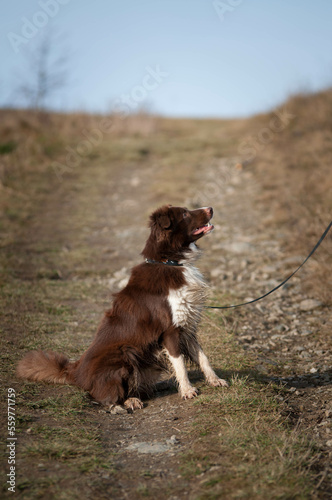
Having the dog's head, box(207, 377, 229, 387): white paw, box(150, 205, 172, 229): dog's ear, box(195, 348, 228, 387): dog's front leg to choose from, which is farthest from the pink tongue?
box(207, 377, 229, 387): white paw

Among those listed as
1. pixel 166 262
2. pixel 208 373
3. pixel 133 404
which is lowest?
pixel 133 404

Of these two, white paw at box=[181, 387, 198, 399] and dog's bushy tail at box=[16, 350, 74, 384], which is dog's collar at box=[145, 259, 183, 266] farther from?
dog's bushy tail at box=[16, 350, 74, 384]

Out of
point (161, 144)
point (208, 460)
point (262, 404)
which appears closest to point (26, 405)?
point (208, 460)

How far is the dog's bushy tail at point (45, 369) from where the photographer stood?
4129 millimetres

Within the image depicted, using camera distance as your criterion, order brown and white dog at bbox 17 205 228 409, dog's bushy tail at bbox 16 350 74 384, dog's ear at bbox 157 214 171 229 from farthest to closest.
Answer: dog's bushy tail at bbox 16 350 74 384 → dog's ear at bbox 157 214 171 229 → brown and white dog at bbox 17 205 228 409

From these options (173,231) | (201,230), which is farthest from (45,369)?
(201,230)

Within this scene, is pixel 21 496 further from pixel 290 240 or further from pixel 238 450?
pixel 290 240

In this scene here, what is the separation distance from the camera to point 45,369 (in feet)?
13.6

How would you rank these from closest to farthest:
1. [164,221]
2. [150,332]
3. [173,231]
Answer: [150,332], [164,221], [173,231]

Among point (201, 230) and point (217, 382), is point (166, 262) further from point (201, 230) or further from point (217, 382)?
point (217, 382)

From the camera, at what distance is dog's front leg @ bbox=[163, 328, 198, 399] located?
388cm

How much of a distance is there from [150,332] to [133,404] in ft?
2.06

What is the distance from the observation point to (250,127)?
1864 cm

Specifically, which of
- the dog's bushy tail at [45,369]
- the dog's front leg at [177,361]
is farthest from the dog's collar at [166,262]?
the dog's bushy tail at [45,369]
